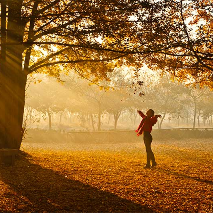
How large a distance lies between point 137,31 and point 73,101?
3370 centimetres

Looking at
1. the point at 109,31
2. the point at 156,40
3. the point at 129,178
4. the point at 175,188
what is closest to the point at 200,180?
the point at 175,188

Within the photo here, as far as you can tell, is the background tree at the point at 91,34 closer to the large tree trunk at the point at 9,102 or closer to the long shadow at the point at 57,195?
the large tree trunk at the point at 9,102

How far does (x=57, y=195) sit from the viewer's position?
5.87 meters

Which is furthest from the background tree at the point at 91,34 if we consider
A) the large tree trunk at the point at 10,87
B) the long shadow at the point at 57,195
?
the long shadow at the point at 57,195

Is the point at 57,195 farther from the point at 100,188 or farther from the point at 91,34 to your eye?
the point at 91,34

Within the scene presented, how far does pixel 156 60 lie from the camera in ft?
36.0

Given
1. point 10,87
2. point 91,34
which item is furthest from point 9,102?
point 91,34

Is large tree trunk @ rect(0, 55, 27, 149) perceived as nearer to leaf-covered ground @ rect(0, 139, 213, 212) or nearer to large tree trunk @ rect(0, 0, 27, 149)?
large tree trunk @ rect(0, 0, 27, 149)

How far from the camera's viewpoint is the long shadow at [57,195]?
5211 mm

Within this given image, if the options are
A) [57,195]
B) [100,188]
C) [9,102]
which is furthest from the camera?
[9,102]

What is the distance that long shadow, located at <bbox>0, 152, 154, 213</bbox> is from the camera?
5.21 meters

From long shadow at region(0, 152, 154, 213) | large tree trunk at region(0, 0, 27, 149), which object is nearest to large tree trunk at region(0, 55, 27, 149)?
large tree trunk at region(0, 0, 27, 149)

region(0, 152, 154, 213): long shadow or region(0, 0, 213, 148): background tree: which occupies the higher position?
region(0, 0, 213, 148): background tree

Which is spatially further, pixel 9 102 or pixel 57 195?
pixel 9 102
